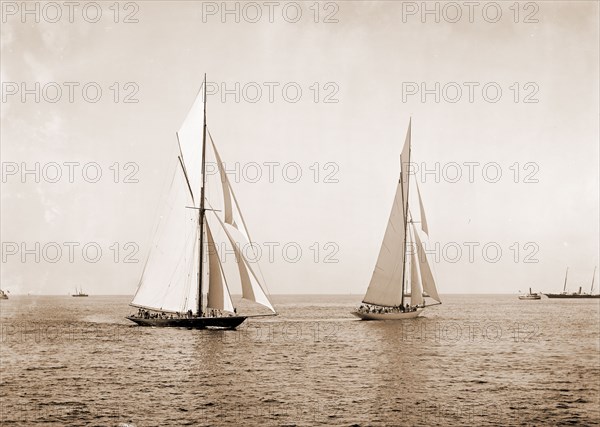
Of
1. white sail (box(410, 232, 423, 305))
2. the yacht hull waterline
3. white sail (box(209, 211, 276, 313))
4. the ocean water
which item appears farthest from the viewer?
the yacht hull waterline

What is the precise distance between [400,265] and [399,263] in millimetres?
270

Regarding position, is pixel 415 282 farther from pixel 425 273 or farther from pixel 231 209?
pixel 231 209

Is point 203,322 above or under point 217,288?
under

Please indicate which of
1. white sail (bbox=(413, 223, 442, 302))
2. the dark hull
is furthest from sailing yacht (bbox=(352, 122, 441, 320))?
the dark hull

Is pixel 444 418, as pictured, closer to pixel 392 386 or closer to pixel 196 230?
pixel 392 386

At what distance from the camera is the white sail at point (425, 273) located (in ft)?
284

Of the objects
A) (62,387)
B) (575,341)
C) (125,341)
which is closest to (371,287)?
(575,341)

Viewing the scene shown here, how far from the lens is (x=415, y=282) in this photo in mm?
87250

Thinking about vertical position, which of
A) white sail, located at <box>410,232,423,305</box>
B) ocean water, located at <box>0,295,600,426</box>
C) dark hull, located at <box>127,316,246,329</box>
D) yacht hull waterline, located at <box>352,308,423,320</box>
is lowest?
ocean water, located at <box>0,295,600,426</box>

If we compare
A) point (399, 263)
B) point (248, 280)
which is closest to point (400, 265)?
point (399, 263)

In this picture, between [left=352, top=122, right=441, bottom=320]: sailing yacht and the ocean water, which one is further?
[left=352, top=122, right=441, bottom=320]: sailing yacht

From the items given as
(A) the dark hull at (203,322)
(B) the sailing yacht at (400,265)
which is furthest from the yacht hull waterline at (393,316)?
(A) the dark hull at (203,322)

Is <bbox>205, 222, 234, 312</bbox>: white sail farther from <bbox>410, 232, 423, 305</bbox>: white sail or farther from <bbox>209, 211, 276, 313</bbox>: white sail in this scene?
<bbox>410, 232, 423, 305</bbox>: white sail

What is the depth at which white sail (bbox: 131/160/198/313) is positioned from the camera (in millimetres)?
68812
